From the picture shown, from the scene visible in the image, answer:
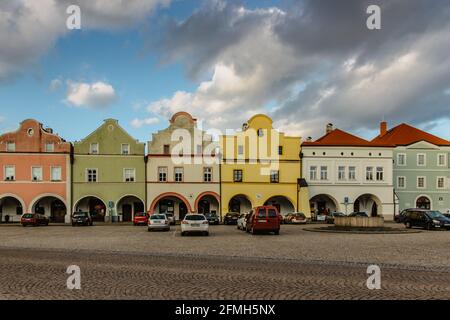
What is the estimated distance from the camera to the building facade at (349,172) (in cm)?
5597

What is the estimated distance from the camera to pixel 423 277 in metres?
12.6

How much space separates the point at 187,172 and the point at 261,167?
8.78 metres

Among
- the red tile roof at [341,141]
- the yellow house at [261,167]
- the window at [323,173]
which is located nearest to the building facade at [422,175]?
the red tile roof at [341,141]

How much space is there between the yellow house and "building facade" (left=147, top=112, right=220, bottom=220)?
60.1 inches

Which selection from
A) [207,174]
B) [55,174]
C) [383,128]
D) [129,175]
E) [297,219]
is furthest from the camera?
[383,128]

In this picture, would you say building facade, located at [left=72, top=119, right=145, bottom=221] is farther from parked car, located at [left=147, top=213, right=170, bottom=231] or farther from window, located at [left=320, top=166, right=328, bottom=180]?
window, located at [left=320, top=166, right=328, bottom=180]

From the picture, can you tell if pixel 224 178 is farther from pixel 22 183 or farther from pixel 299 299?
pixel 299 299

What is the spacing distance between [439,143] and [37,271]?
5981cm

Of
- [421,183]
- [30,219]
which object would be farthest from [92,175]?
[421,183]

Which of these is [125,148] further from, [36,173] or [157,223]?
[157,223]

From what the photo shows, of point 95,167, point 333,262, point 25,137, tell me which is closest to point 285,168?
point 95,167

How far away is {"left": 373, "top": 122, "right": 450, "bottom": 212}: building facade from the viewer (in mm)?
60344

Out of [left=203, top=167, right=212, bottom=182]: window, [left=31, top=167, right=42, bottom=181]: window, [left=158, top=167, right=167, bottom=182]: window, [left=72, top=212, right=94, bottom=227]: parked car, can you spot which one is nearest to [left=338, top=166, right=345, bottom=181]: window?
[left=203, top=167, right=212, bottom=182]: window

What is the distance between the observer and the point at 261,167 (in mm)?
A: 55344
